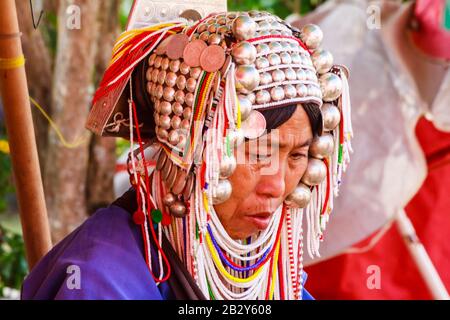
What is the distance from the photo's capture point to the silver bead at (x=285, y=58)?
1913mm

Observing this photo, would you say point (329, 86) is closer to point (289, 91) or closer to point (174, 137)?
point (289, 91)

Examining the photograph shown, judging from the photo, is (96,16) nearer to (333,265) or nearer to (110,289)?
(333,265)

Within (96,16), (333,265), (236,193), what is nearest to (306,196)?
(236,193)

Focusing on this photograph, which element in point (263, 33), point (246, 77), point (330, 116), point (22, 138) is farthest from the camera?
point (22, 138)

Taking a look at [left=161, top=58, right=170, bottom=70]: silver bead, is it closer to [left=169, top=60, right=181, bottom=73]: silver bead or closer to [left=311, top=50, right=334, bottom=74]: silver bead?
[left=169, top=60, right=181, bottom=73]: silver bead

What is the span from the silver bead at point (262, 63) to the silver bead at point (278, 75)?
0.9 inches

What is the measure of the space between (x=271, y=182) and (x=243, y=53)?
32 centimetres

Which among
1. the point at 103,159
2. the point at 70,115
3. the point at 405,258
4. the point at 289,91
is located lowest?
the point at 405,258

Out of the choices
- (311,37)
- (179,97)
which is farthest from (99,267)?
(311,37)

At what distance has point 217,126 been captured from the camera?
184cm

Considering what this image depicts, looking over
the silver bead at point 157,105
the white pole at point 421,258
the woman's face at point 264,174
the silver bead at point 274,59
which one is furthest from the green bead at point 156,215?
the white pole at point 421,258

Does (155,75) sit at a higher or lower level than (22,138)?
higher

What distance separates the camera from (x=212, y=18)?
6.51 ft

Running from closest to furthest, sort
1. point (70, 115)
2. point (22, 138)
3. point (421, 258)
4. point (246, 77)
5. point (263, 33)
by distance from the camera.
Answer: point (246, 77), point (263, 33), point (22, 138), point (421, 258), point (70, 115)
